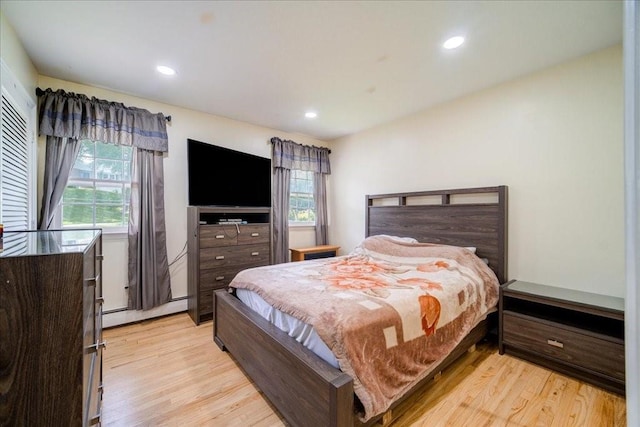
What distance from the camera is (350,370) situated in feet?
4.02

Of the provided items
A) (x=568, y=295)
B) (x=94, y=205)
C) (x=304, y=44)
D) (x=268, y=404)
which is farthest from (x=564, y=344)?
(x=94, y=205)

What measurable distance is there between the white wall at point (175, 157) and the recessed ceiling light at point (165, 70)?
775mm

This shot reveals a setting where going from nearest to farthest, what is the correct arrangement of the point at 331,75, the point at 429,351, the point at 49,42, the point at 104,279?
the point at 429,351 → the point at 49,42 → the point at 331,75 → the point at 104,279

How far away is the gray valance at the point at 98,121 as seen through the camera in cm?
236

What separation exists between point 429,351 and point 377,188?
252 cm

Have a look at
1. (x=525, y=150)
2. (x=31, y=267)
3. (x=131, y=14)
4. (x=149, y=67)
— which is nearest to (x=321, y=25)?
(x=131, y=14)

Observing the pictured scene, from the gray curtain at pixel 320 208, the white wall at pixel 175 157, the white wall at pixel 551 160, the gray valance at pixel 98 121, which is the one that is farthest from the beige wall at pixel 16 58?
the white wall at pixel 551 160

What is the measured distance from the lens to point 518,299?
2.31 m

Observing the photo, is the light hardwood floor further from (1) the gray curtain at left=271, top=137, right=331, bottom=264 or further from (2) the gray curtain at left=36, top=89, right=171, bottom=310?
(1) the gray curtain at left=271, top=137, right=331, bottom=264

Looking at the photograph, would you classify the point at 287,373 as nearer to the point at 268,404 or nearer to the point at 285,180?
the point at 268,404

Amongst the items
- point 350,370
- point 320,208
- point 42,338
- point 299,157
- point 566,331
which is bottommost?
point 566,331

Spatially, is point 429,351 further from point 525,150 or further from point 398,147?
point 398,147

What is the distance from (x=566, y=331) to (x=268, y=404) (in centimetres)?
219

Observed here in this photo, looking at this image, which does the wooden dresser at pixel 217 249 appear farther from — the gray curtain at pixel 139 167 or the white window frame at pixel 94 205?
the white window frame at pixel 94 205
